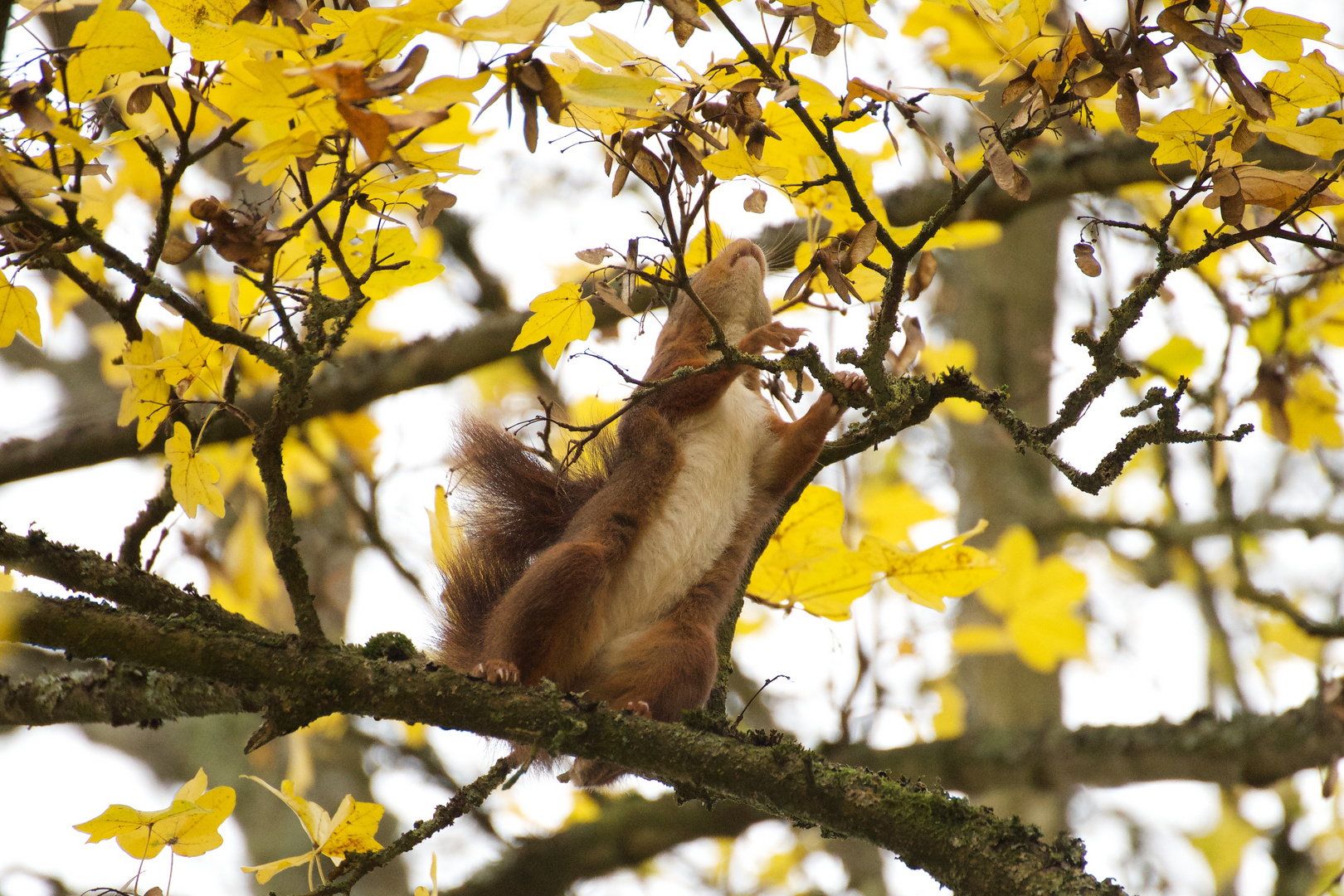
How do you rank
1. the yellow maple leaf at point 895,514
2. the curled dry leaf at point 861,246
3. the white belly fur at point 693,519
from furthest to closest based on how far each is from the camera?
the yellow maple leaf at point 895,514
the white belly fur at point 693,519
the curled dry leaf at point 861,246

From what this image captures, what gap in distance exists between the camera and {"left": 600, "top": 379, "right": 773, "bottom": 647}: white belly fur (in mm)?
2848

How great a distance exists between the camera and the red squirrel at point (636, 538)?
2637mm

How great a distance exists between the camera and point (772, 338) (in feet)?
9.59

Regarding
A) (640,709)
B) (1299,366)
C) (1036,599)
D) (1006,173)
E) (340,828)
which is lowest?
(340,828)

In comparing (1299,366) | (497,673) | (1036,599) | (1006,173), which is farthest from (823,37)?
(1036,599)

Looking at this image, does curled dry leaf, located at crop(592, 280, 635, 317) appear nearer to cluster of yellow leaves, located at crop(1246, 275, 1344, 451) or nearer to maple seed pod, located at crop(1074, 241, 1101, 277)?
maple seed pod, located at crop(1074, 241, 1101, 277)

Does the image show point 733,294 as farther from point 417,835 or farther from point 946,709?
point 946,709

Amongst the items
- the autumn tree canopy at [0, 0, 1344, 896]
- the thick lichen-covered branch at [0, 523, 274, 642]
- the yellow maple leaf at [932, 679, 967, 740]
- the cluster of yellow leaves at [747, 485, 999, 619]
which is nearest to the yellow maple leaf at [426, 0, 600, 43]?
the autumn tree canopy at [0, 0, 1344, 896]

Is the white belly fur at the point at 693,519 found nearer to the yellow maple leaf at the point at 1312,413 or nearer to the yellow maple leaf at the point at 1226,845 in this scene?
the yellow maple leaf at the point at 1312,413

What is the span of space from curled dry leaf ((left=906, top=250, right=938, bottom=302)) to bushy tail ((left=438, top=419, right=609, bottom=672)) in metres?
1.22

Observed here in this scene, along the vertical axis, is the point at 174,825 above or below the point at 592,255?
below

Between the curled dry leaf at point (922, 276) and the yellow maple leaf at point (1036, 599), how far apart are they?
79.6 inches

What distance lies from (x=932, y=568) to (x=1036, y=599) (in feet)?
5.55

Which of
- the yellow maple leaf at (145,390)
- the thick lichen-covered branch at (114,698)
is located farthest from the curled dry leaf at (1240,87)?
the thick lichen-covered branch at (114,698)
